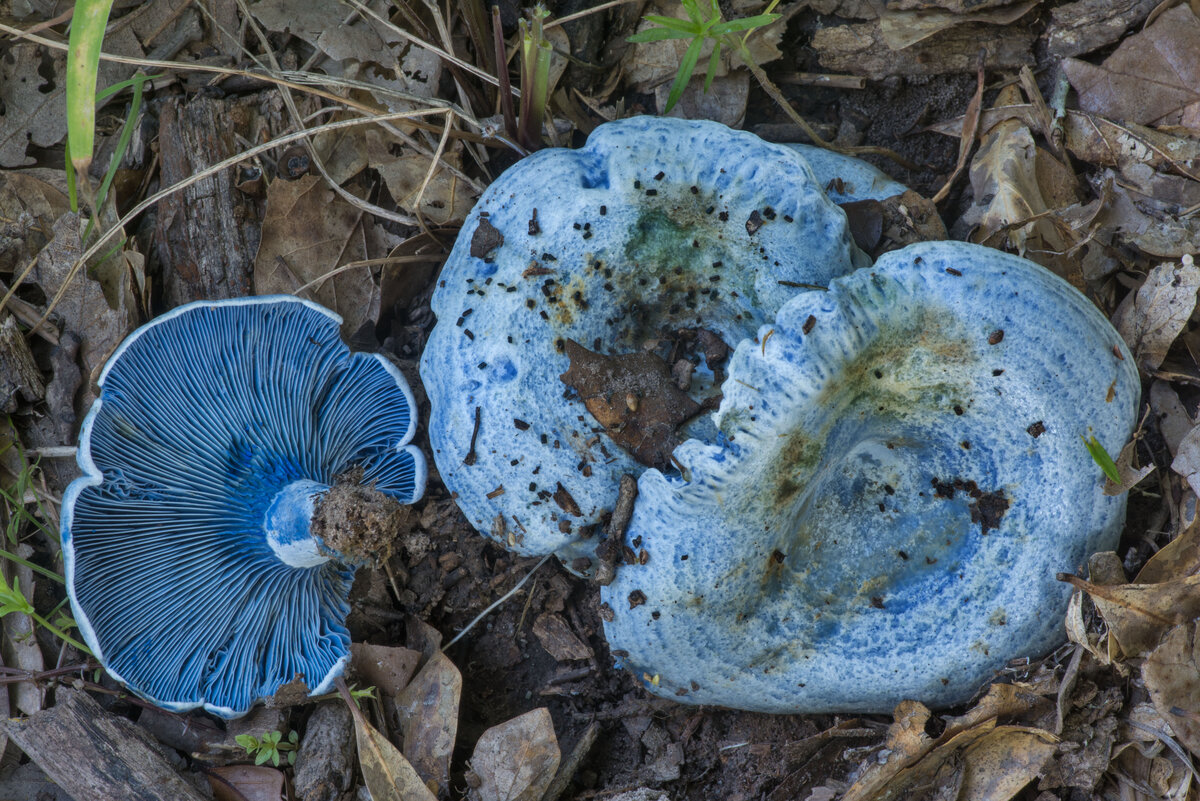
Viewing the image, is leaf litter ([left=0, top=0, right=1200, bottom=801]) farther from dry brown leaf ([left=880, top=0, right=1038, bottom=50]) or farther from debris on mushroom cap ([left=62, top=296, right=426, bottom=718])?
debris on mushroom cap ([left=62, top=296, right=426, bottom=718])

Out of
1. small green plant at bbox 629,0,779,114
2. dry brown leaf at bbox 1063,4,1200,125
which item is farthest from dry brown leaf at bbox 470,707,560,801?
dry brown leaf at bbox 1063,4,1200,125

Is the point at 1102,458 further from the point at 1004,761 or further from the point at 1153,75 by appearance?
the point at 1153,75

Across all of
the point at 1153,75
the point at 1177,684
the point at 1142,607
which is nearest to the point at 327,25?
the point at 1153,75

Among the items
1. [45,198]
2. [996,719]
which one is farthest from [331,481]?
[996,719]

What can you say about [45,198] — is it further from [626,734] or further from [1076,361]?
[1076,361]

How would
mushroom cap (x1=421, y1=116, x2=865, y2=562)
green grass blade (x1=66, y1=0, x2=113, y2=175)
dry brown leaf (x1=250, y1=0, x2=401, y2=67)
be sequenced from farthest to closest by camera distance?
dry brown leaf (x1=250, y1=0, x2=401, y2=67) < mushroom cap (x1=421, y1=116, x2=865, y2=562) < green grass blade (x1=66, y1=0, x2=113, y2=175)
